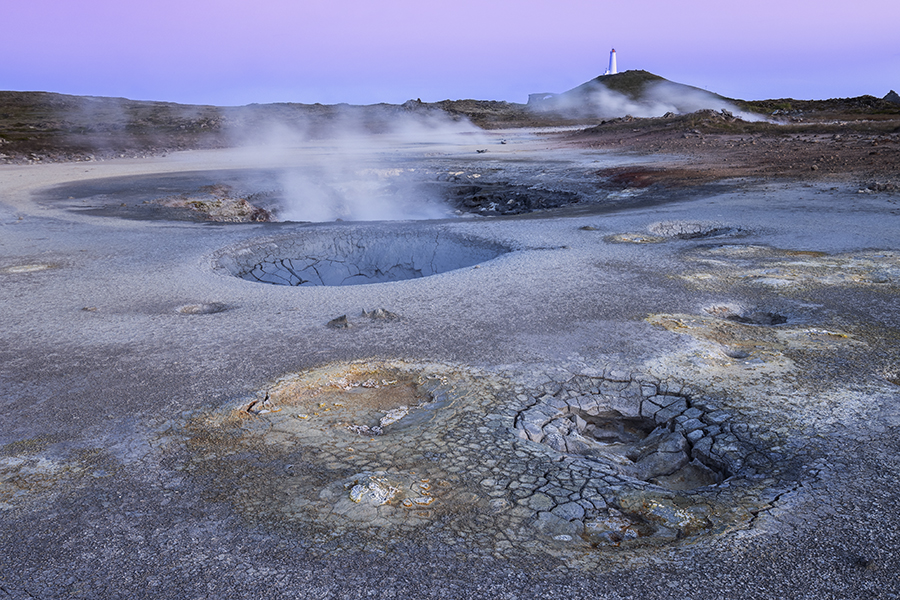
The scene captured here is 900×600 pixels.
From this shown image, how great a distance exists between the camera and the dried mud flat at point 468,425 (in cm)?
225

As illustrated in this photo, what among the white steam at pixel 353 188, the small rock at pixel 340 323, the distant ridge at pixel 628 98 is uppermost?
the distant ridge at pixel 628 98

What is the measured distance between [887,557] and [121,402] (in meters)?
3.48

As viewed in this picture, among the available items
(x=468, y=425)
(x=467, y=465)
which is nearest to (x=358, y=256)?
(x=468, y=425)

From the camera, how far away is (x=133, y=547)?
2357 mm

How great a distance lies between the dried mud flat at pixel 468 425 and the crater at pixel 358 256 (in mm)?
859

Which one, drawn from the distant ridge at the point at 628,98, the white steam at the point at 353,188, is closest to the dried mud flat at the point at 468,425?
the white steam at the point at 353,188

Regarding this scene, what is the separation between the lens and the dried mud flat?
2.25 metres

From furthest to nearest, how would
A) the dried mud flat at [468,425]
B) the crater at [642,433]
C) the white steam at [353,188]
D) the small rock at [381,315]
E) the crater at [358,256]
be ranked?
the white steam at [353,188]
the crater at [358,256]
the small rock at [381,315]
the crater at [642,433]
the dried mud flat at [468,425]

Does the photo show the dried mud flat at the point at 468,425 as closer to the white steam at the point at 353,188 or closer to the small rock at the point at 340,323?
the small rock at the point at 340,323

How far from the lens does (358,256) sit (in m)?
8.60

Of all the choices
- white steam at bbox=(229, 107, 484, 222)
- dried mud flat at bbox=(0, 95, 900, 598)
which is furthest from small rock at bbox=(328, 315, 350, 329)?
white steam at bbox=(229, 107, 484, 222)

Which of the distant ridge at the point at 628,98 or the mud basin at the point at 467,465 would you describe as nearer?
the mud basin at the point at 467,465

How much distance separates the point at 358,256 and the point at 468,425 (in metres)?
5.64

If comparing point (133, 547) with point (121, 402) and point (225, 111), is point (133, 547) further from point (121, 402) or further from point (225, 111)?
point (225, 111)
